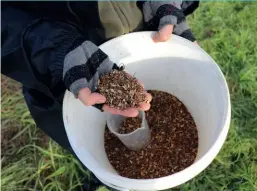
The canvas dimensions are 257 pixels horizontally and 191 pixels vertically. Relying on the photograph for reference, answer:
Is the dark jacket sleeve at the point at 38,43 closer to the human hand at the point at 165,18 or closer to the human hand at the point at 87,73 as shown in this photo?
the human hand at the point at 87,73

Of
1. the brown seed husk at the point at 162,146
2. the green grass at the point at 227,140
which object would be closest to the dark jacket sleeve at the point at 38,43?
the brown seed husk at the point at 162,146

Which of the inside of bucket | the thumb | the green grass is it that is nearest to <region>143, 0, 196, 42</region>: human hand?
the thumb

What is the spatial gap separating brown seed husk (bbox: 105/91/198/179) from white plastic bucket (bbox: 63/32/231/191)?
31 mm

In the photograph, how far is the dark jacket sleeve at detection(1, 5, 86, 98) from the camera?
47.1 inches

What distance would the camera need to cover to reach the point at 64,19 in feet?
4.13

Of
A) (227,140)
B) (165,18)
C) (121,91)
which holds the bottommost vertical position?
(227,140)

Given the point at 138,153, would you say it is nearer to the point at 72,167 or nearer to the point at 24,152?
the point at 72,167

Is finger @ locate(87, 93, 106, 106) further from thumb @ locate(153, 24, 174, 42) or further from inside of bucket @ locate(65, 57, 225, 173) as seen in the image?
thumb @ locate(153, 24, 174, 42)

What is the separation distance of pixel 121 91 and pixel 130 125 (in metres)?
0.23

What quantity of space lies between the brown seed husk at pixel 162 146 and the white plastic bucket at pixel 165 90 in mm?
31

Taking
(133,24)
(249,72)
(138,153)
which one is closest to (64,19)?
(133,24)

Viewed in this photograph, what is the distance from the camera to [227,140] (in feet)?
5.53

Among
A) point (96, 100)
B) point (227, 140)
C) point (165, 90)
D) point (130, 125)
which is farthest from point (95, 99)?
point (227, 140)

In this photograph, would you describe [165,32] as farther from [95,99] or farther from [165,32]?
[95,99]
